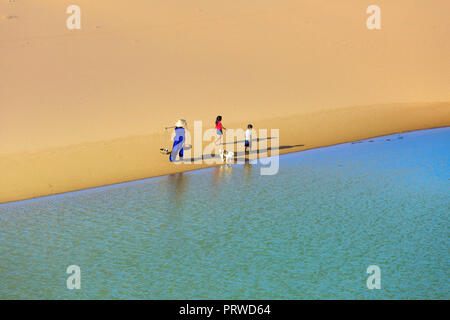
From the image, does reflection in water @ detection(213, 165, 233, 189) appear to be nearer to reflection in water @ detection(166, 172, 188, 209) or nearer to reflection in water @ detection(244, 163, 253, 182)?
reflection in water @ detection(244, 163, 253, 182)

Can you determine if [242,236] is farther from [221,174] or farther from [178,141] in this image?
[178,141]

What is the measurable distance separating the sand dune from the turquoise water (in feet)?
7.76

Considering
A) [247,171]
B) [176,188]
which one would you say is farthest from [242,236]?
[247,171]

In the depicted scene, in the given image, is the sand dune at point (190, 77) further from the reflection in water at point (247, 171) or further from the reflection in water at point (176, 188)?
the reflection in water at point (247, 171)

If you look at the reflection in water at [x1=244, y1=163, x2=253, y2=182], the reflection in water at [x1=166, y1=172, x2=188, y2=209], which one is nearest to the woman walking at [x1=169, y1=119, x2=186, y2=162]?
the reflection in water at [x1=166, y1=172, x2=188, y2=209]

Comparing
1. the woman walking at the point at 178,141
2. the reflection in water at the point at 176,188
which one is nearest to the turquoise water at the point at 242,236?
the reflection in water at the point at 176,188

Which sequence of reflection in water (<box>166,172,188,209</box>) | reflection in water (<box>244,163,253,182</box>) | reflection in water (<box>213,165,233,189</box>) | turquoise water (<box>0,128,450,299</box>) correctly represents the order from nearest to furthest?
turquoise water (<box>0,128,450,299</box>) → reflection in water (<box>166,172,188,209</box>) → reflection in water (<box>213,165,233,189</box>) → reflection in water (<box>244,163,253,182</box>)

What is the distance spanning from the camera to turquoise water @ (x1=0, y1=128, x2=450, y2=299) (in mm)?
6973

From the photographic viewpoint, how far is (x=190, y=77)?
81.7 feet

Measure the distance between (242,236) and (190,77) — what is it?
16.9 metres

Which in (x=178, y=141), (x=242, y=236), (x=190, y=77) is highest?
(x=190, y=77)

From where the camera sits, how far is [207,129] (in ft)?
63.5
